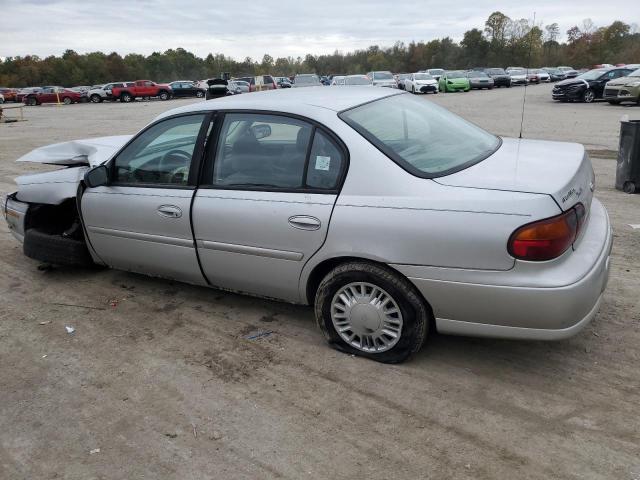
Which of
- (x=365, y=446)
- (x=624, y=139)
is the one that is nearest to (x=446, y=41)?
(x=624, y=139)

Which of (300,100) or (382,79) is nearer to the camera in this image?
(300,100)

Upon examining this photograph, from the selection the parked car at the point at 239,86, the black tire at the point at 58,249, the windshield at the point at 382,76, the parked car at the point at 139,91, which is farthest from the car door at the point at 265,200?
the parked car at the point at 139,91

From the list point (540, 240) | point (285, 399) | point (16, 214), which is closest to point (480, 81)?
point (16, 214)

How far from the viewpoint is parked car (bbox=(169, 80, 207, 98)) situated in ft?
153

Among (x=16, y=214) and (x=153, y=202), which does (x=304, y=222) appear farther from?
(x=16, y=214)

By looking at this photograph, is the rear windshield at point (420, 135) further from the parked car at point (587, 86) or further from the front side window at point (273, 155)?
the parked car at point (587, 86)

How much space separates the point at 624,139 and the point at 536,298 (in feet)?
17.6

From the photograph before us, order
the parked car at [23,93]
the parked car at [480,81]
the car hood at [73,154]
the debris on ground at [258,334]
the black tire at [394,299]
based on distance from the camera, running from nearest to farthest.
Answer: the black tire at [394,299] < the debris on ground at [258,334] < the car hood at [73,154] < the parked car at [480,81] < the parked car at [23,93]

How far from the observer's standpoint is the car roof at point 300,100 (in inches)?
138

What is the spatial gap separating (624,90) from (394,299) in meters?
21.5

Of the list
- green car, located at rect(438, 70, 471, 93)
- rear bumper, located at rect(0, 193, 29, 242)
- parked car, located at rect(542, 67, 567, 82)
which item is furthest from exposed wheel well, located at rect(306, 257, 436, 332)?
parked car, located at rect(542, 67, 567, 82)

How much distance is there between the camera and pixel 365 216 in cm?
307

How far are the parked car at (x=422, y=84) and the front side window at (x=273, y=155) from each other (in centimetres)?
3258

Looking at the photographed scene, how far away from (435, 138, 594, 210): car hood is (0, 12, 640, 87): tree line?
5965 cm
